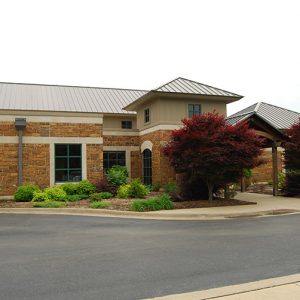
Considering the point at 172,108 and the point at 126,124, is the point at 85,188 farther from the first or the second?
the point at 126,124

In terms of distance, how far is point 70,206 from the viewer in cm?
1523

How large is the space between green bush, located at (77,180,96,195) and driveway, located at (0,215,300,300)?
672 cm

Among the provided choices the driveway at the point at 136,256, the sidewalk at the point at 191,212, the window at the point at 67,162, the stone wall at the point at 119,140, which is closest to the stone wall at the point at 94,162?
the window at the point at 67,162

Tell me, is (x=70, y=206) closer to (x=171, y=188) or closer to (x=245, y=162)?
(x=171, y=188)

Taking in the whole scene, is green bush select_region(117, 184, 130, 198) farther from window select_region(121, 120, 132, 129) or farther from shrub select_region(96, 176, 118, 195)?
window select_region(121, 120, 132, 129)

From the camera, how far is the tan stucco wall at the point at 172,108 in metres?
21.8

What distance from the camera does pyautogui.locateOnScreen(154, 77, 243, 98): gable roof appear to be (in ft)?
71.7

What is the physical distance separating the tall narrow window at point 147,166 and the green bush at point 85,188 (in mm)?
5317

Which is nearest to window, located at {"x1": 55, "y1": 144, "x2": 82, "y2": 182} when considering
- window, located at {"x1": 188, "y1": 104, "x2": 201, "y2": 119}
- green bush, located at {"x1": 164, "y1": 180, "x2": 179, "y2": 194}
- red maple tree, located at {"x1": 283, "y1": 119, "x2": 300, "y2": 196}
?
green bush, located at {"x1": 164, "y1": 180, "x2": 179, "y2": 194}

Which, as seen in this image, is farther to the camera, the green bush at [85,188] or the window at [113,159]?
the window at [113,159]

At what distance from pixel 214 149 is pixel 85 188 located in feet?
23.7

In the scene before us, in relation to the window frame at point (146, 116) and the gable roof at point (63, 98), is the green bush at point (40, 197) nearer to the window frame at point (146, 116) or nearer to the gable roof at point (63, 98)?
the gable roof at point (63, 98)

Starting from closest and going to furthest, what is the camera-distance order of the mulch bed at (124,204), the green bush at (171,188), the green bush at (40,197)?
1. the mulch bed at (124,204)
2. the green bush at (40,197)
3. the green bush at (171,188)

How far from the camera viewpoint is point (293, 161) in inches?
792
